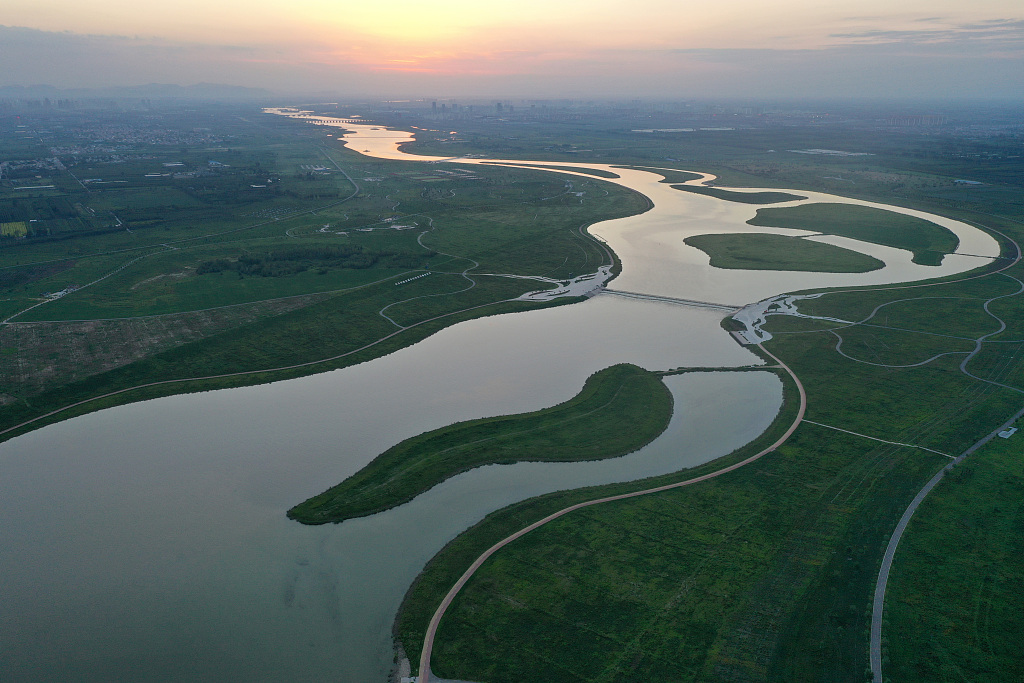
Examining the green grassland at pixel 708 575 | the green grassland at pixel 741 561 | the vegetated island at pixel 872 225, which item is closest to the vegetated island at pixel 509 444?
the green grassland at pixel 741 561

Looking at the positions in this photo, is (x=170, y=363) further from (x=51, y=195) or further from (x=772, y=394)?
(x=51, y=195)

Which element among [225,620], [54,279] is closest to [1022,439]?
[225,620]

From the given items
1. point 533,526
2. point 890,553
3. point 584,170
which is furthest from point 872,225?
point 533,526

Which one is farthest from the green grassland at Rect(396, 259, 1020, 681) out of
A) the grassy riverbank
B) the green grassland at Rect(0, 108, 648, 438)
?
the green grassland at Rect(0, 108, 648, 438)

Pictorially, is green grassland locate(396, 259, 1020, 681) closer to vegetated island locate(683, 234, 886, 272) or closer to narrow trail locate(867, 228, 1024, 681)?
narrow trail locate(867, 228, 1024, 681)

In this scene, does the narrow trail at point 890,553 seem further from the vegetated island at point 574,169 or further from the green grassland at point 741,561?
the vegetated island at point 574,169

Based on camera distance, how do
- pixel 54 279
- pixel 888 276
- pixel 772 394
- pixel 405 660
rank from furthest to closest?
pixel 888 276, pixel 54 279, pixel 772 394, pixel 405 660
